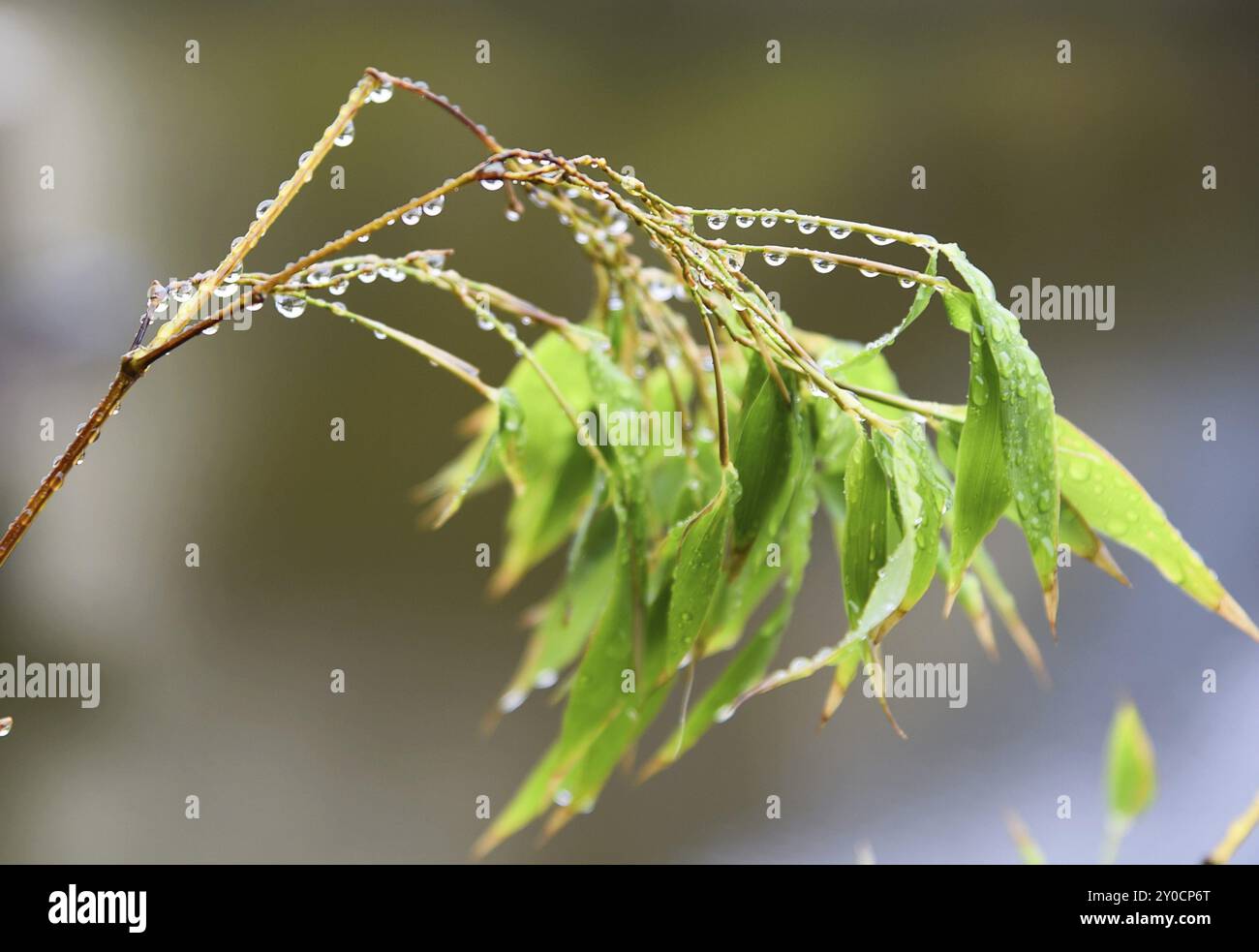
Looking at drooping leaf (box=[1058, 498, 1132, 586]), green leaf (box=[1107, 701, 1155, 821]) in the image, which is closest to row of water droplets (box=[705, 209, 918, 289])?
drooping leaf (box=[1058, 498, 1132, 586])

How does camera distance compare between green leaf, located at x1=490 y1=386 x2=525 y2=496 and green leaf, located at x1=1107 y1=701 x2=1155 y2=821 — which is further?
green leaf, located at x1=1107 y1=701 x2=1155 y2=821

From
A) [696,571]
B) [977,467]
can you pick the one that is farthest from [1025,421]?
[696,571]

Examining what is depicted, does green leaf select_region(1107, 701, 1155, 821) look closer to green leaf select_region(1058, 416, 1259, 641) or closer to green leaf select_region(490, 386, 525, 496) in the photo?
green leaf select_region(1058, 416, 1259, 641)

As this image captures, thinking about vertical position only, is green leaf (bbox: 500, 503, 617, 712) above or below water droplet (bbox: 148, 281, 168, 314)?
below

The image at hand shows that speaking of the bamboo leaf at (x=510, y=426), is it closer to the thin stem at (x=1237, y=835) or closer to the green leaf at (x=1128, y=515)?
the green leaf at (x=1128, y=515)

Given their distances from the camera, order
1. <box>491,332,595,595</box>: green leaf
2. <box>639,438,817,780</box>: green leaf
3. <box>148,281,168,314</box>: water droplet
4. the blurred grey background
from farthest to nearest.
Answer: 1. the blurred grey background
2. <box>491,332,595,595</box>: green leaf
3. <box>639,438,817,780</box>: green leaf
4. <box>148,281,168,314</box>: water droplet
